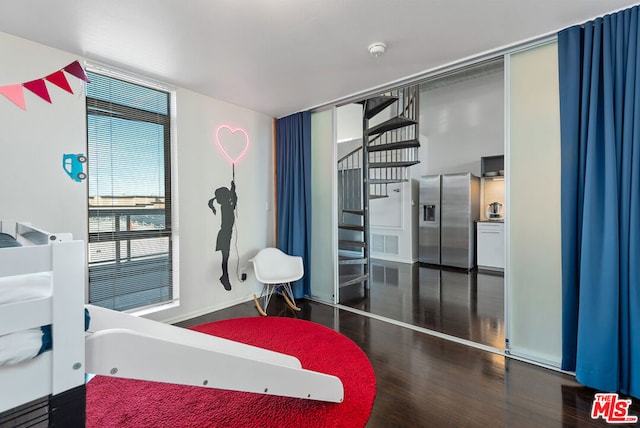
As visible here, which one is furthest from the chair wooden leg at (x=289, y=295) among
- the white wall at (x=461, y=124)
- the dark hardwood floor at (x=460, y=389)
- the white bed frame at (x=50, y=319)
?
the white wall at (x=461, y=124)

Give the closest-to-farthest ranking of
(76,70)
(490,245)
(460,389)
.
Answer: (460,389) → (76,70) → (490,245)

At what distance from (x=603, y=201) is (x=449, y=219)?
147 inches

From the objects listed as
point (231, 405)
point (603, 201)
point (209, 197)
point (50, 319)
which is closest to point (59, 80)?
point (209, 197)

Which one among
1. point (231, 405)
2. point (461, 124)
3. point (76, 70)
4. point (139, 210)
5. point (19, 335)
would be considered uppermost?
point (461, 124)

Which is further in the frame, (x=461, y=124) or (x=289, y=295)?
(x=461, y=124)

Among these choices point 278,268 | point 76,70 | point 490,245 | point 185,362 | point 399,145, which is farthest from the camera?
point 490,245

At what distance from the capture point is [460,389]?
195 centimetres

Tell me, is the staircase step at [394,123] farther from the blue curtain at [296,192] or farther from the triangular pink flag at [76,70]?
the triangular pink flag at [76,70]

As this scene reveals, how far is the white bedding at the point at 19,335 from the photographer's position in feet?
2.65

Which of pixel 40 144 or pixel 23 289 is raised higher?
pixel 40 144

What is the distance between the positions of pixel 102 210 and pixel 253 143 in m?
1.88

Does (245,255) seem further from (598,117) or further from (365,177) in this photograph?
(598,117)

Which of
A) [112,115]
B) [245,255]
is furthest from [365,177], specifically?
[112,115]

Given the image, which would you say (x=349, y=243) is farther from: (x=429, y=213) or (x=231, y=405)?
(x=231, y=405)
